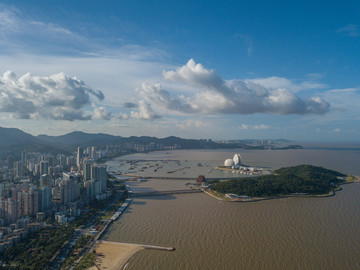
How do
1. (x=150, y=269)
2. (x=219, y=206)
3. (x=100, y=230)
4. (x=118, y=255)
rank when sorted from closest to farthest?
(x=150, y=269) < (x=118, y=255) < (x=100, y=230) < (x=219, y=206)

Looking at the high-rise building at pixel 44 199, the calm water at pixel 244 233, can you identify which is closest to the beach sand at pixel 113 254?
the calm water at pixel 244 233

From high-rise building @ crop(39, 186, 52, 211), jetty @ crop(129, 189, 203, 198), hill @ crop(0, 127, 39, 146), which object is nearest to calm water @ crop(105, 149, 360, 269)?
jetty @ crop(129, 189, 203, 198)

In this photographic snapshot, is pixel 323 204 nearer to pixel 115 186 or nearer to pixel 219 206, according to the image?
pixel 219 206

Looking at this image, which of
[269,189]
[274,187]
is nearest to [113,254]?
[269,189]

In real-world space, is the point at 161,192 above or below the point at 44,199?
below

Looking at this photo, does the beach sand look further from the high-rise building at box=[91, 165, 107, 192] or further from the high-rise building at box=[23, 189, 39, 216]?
the high-rise building at box=[91, 165, 107, 192]

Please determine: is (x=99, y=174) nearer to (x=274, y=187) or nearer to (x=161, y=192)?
(x=161, y=192)

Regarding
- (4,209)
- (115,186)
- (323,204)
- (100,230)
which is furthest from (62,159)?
(323,204)
